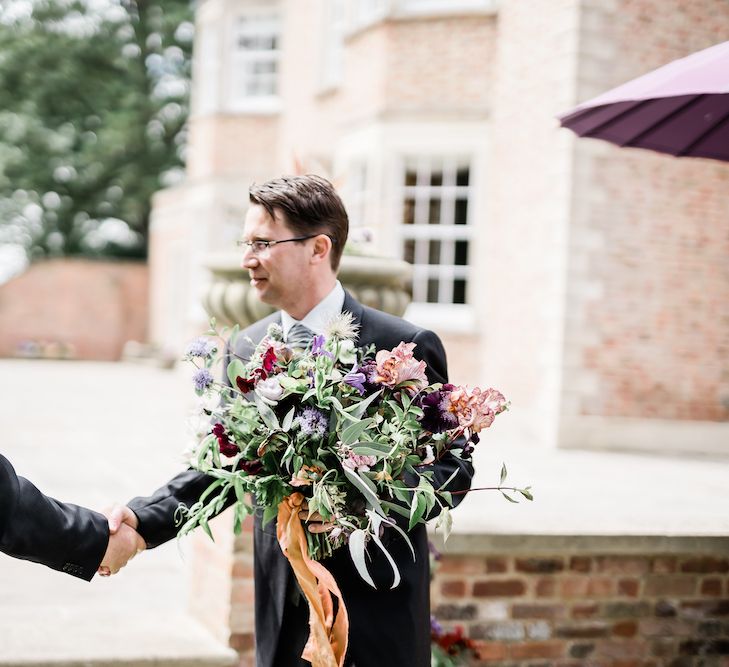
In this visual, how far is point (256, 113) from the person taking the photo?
19.0 meters

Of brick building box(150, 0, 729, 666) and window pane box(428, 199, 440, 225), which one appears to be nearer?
brick building box(150, 0, 729, 666)

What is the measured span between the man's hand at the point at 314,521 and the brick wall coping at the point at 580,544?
1.55 metres

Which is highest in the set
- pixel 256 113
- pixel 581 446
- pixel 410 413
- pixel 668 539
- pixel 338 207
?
pixel 256 113

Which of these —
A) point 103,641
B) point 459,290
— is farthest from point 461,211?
point 103,641

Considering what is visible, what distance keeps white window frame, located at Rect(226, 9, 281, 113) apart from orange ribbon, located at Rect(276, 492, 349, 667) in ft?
57.5

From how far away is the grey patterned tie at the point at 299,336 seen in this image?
2537 mm

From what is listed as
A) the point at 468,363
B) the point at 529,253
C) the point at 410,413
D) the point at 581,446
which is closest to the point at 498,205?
the point at 529,253

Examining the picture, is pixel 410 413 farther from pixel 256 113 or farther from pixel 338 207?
pixel 256 113

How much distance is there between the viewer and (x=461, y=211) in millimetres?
12422

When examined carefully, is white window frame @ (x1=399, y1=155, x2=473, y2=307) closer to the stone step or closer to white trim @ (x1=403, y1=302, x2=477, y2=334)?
white trim @ (x1=403, y1=302, x2=477, y2=334)

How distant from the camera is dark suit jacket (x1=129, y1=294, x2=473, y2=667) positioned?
98.7 inches

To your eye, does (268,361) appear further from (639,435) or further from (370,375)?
(639,435)

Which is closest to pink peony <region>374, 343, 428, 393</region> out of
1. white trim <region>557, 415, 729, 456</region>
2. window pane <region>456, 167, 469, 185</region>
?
white trim <region>557, 415, 729, 456</region>

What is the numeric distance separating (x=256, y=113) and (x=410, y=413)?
17495mm
